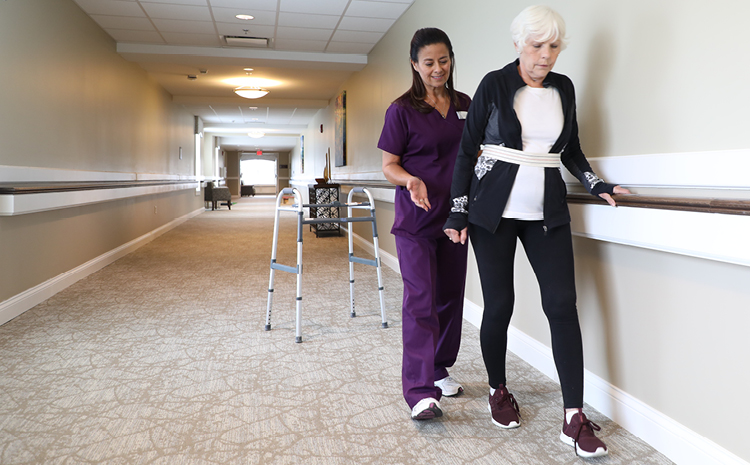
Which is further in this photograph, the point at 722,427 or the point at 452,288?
the point at 452,288

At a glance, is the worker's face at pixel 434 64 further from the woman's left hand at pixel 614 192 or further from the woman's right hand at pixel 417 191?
the woman's left hand at pixel 614 192

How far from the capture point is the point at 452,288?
85.5 inches

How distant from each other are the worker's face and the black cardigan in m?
0.21

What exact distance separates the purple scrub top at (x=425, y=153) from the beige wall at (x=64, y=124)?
9.30 ft

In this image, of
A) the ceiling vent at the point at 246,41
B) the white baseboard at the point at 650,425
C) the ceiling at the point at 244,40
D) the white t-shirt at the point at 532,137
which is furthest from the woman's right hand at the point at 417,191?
the ceiling vent at the point at 246,41

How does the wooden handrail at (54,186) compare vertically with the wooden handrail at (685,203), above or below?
above

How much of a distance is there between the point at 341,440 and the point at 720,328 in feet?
4.19

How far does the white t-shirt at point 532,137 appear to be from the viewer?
1.79 meters

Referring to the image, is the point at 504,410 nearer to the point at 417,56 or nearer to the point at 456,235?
the point at 456,235

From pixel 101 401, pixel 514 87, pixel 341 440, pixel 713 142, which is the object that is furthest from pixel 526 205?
pixel 101 401

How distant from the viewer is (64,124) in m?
4.55

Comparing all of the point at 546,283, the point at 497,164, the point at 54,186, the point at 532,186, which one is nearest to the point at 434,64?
the point at 497,164

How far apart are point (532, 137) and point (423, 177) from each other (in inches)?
17.1

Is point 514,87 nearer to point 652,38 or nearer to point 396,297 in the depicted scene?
point 652,38
